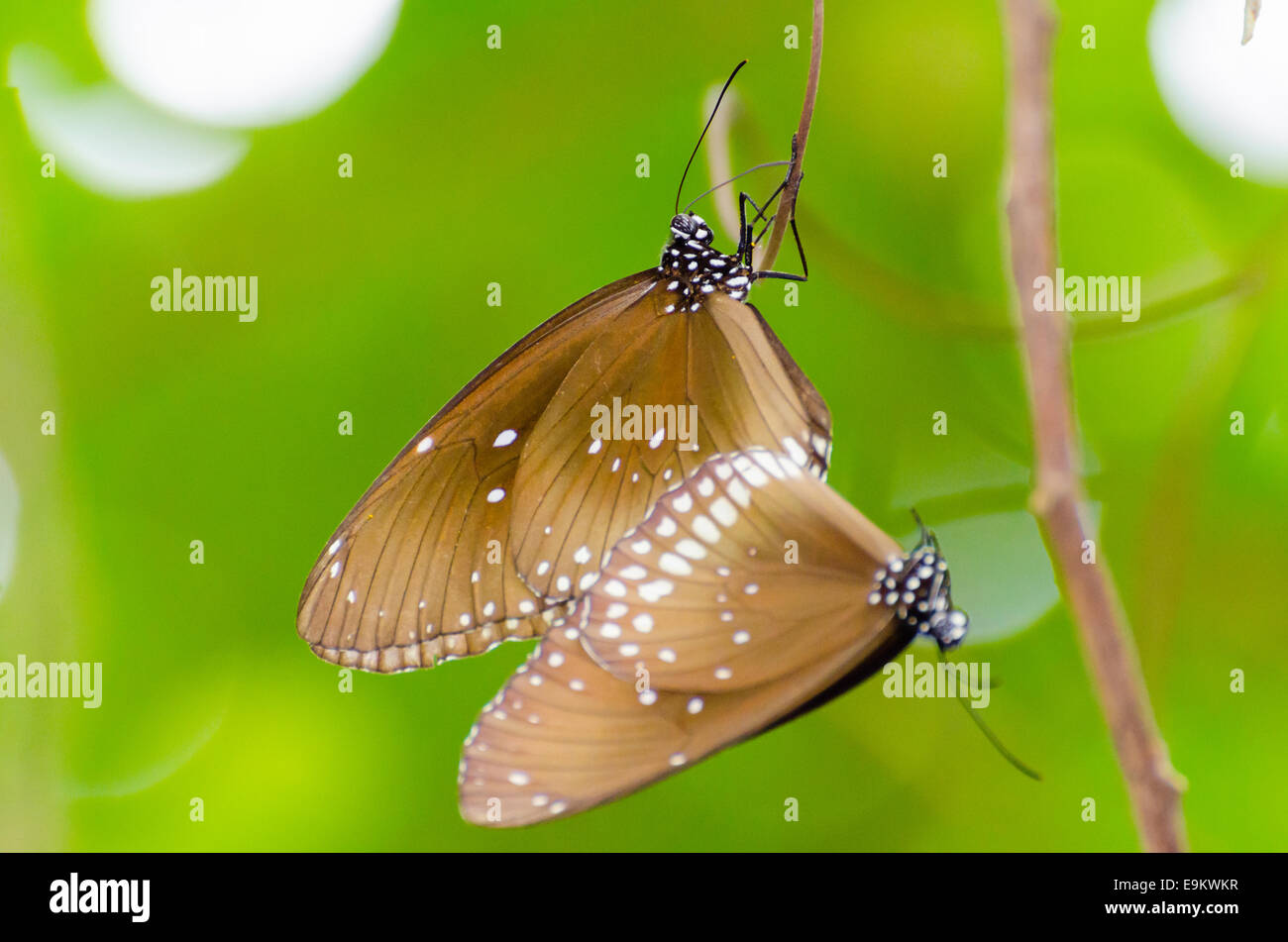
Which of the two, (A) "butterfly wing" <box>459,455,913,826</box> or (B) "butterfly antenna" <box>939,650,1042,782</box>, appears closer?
(A) "butterfly wing" <box>459,455,913,826</box>

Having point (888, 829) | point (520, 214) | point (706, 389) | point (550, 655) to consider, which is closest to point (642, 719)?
point (550, 655)

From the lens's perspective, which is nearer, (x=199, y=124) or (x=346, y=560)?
(x=346, y=560)

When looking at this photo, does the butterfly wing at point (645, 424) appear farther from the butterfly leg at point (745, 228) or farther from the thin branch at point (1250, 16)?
the thin branch at point (1250, 16)

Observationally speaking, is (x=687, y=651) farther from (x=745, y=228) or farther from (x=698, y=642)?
(x=745, y=228)

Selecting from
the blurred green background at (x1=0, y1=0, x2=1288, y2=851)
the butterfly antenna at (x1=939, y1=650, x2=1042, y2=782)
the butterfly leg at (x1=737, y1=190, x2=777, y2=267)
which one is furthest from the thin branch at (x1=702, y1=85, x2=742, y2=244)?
the butterfly antenna at (x1=939, y1=650, x2=1042, y2=782)

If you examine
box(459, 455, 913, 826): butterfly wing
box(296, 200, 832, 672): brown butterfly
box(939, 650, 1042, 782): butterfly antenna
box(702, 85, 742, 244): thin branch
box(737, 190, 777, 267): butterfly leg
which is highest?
box(702, 85, 742, 244): thin branch

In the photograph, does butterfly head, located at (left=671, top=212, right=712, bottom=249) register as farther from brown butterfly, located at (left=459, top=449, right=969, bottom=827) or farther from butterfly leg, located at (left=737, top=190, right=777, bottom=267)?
brown butterfly, located at (left=459, top=449, right=969, bottom=827)

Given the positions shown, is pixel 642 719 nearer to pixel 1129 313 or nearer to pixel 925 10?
pixel 1129 313
